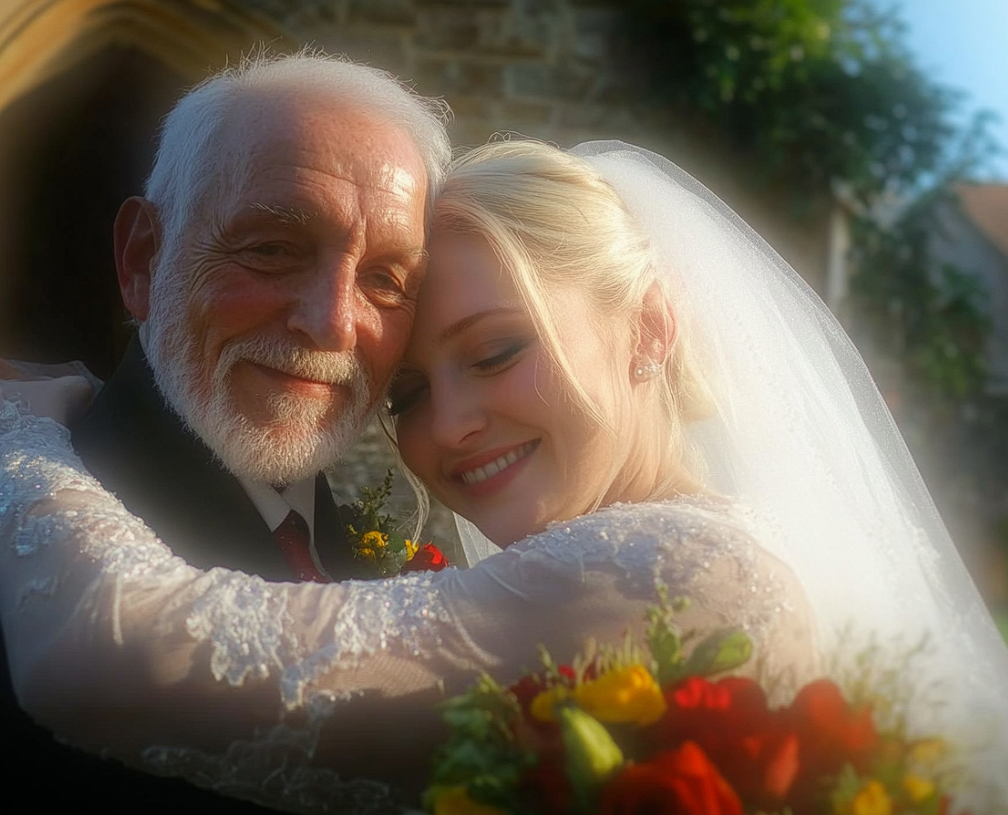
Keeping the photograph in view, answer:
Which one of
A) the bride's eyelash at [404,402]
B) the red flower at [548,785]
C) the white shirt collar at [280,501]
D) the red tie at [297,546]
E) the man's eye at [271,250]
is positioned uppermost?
the man's eye at [271,250]

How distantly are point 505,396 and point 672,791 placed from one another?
1223 millimetres

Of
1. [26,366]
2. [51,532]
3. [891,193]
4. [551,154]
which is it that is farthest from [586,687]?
[891,193]

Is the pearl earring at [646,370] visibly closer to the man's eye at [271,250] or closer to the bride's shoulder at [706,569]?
the bride's shoulder at [706,569]

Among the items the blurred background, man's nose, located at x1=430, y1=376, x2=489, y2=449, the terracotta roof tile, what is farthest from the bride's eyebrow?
the terracotta roof tile

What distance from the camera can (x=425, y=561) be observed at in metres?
3.07

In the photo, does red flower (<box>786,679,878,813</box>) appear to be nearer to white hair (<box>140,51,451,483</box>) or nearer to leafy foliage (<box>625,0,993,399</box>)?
white hair (<box>140,51,451,483</box>)

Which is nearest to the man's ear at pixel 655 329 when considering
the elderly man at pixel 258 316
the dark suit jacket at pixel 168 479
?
the elderly man at pixel 258 316

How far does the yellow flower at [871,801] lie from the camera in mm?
1359

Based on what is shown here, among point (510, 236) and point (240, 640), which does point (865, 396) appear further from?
point (240, 640)

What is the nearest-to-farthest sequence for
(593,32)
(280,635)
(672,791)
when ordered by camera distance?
(672,791) → (280,635) → (593,32)

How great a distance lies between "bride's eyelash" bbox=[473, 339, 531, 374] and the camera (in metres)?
2.45

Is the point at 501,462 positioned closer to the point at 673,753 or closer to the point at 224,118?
the point at 224,118

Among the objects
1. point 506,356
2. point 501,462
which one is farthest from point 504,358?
point 501,462

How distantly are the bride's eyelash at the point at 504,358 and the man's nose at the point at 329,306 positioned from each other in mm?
314
